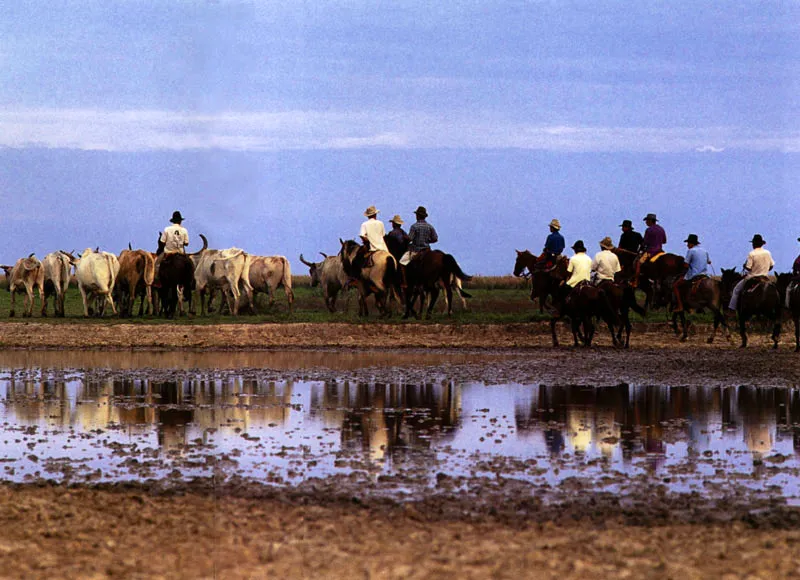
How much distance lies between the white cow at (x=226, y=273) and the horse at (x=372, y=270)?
10.8 feet

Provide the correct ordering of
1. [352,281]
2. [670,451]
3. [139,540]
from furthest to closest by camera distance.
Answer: [352,281] < [670,451] < [139,540]

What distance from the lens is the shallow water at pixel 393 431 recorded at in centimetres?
989

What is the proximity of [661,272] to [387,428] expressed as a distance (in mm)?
16520

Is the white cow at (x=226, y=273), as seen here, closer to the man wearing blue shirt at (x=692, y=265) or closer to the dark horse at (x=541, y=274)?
the dark horse at (x=541, y=274)

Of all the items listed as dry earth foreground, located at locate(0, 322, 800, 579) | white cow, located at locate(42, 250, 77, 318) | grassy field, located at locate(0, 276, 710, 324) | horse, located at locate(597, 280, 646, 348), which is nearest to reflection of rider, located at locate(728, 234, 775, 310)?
horse, located at locate(597, 280, 646, 348)

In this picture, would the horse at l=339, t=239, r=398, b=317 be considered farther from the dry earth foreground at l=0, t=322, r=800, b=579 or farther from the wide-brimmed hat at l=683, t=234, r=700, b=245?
the dry earth foreground at l=0, t=322, r=800, b=579

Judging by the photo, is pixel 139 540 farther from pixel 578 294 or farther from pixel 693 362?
pixel 578 294

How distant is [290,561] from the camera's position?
6.94 m

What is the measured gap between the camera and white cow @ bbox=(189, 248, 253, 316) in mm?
31672

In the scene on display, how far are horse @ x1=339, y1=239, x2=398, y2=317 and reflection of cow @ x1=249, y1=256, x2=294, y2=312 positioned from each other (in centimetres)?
452

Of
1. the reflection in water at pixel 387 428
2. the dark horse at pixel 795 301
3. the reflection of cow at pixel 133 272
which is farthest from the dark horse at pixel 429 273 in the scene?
the reflection in water at pixel 387 428

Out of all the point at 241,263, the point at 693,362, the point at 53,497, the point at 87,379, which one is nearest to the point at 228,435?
the point at 53,497

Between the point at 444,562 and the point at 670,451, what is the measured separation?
4.67m

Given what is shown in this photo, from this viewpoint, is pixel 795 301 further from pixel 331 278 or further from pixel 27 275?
pixel 27 275
